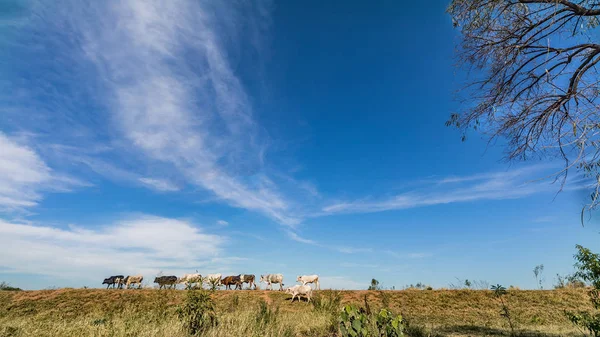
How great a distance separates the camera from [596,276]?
283 inches

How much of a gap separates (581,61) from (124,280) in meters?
42.1

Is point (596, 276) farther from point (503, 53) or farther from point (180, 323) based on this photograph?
point (180, 323)

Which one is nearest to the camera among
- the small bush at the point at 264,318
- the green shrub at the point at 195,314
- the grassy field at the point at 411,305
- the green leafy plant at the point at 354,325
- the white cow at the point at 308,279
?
the green leafy plant at the point at 354,325

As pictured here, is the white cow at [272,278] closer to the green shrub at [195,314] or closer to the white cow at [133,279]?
the white cow at [133,279]

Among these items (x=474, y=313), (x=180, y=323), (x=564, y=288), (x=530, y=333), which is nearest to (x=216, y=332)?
(x=180, y=323)

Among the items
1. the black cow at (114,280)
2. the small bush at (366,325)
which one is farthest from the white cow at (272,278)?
the small bush at (366,325)

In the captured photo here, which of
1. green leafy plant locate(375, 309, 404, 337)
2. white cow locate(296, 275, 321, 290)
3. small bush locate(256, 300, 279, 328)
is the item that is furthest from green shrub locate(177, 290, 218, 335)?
white cow locate(296, 275, 321, 290)

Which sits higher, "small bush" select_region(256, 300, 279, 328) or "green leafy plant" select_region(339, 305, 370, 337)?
"green leafy plant" select_region(339, 305, 370, 337)

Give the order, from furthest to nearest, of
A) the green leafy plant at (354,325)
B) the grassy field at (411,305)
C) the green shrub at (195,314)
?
1. the grassy field at (411,305)
2. the green shrub at (195,314)
3. the green leafy plant at (354,325)

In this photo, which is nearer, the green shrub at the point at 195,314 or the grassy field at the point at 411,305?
the green shrub at the point at 195,314

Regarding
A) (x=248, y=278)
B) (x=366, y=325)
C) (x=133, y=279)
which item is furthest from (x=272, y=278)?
(x=366, y=325)

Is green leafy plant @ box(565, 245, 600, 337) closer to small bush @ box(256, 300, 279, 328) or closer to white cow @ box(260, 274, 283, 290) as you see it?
small bush @ box(256, 300, 279, 328)

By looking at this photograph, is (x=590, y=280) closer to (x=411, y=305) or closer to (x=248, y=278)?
(x=411, y=305)

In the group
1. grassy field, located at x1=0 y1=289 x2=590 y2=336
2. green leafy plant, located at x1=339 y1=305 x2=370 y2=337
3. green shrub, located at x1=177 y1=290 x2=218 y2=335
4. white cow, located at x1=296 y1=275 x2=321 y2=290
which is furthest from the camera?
white cow, located at x1=296 y1=275 x2=321 y2=290
